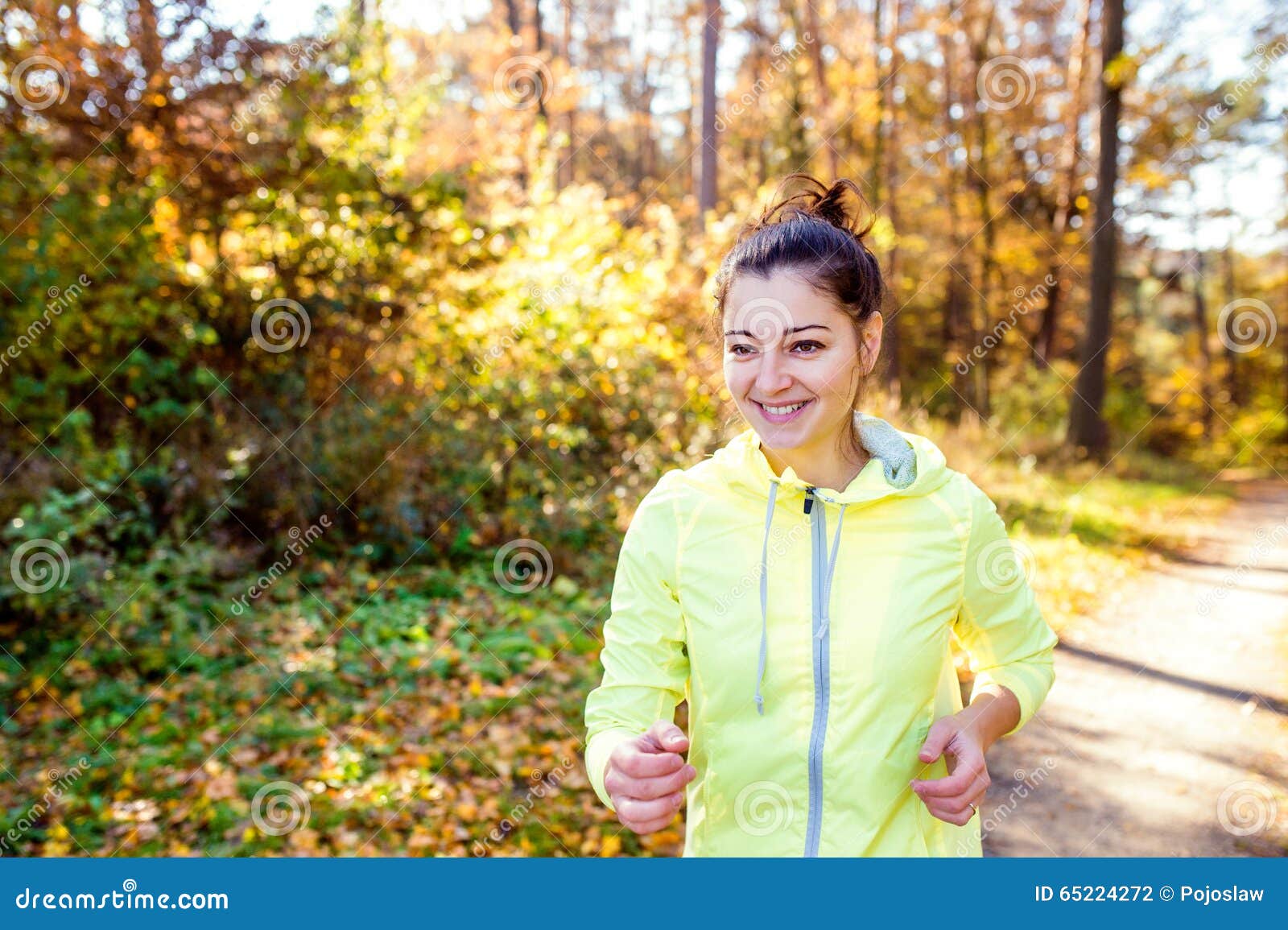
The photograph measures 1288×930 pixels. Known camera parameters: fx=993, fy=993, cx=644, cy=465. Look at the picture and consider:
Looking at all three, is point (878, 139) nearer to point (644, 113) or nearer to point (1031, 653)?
point (644, 113)

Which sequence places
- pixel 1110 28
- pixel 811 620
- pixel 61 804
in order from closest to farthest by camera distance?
pixel 811 620
pixel 61 804
pixel 1110 28

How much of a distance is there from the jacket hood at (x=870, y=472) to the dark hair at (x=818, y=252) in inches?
5.8

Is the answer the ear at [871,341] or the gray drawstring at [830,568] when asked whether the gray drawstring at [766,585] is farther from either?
the ear at [871,341]

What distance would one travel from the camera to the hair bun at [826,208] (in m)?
1.93

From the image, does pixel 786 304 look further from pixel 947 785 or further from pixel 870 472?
pixel 947 785

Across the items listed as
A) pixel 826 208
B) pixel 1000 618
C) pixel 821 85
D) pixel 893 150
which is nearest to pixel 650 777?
pixel 1000 618

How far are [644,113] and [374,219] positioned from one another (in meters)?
16.6

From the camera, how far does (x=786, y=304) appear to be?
1.78m

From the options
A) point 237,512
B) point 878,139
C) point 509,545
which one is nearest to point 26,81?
point 237,512

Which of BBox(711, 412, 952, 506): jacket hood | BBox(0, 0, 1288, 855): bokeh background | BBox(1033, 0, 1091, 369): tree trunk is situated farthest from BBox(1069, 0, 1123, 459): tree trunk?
BBox(711, 412, 952, 506): jacket hood

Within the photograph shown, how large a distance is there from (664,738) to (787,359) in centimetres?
69

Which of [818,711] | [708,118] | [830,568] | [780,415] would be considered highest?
[708,118]

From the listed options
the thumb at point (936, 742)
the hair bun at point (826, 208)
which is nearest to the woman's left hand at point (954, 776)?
the thumb at point (936, 742)

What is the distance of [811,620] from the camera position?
1705 millimetres
